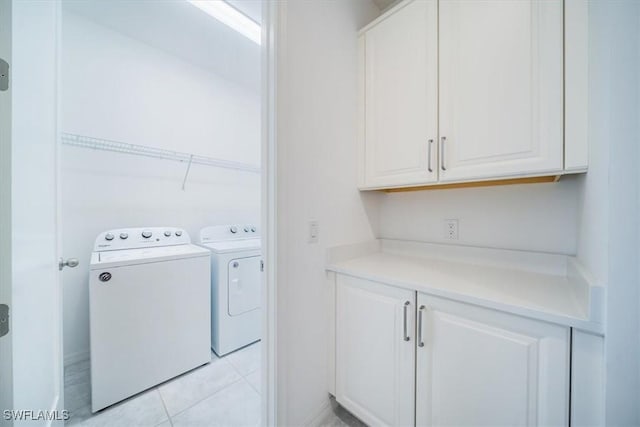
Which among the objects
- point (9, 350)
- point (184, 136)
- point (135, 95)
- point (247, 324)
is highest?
point (135, 95)

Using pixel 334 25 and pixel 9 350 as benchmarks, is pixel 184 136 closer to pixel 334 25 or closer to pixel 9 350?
pixel 334 25

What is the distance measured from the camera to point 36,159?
88 cm

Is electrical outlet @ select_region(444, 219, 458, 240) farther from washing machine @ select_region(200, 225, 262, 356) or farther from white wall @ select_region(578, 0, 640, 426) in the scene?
washing machine @ select_region(200, 225, 262, 356)

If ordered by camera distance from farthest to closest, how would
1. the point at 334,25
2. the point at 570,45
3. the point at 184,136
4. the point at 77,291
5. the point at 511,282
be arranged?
the point at 184,136 < the point at 77,291 < the point at 334,25 < the point at 511,282 < the point at 570,45

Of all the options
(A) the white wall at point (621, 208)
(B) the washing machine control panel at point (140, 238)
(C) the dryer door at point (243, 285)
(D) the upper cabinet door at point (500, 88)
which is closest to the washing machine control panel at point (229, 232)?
(B) the washing machine control panel at point (140, 238)

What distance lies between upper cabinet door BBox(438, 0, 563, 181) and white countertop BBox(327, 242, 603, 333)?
1.54ft

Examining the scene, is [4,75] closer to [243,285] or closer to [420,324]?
[420,324]

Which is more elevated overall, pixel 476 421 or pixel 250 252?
pixel 250 252

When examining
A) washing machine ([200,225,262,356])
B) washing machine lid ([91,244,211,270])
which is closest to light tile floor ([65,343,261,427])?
washing machine ([200,225,262,356])

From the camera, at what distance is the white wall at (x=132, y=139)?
1747 mm

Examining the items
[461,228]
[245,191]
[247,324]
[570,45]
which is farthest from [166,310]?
[570,45]

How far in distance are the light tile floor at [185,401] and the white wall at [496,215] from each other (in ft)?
4.88

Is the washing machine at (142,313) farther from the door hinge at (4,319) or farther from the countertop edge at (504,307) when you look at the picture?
the countertop edge at (504,307)

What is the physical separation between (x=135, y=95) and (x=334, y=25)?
1.85m
